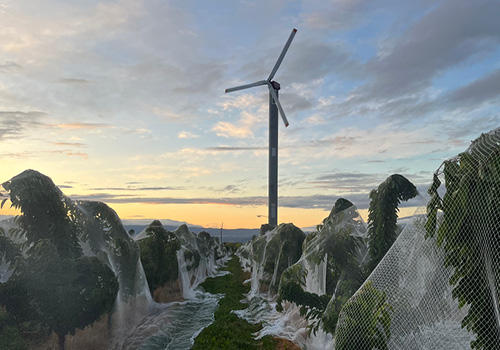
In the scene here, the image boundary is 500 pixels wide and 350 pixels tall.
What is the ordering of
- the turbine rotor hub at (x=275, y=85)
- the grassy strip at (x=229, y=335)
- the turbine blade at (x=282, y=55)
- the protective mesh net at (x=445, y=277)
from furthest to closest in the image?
the turbine rotor hub at (x=275, y=85) < the turbine blade at (x=282, y=55) < the grassy strip at (x=229, y=335) < the protective mesh net at (x=445, y=277)

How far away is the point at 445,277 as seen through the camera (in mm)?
8891

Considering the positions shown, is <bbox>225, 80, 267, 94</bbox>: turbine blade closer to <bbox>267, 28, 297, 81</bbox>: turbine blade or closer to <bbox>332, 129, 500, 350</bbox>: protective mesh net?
<bbox>267, 28, 297, 81</bbox>: turbine blade

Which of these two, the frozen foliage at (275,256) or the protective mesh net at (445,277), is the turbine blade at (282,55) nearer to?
the frozen foliage at (275,256)

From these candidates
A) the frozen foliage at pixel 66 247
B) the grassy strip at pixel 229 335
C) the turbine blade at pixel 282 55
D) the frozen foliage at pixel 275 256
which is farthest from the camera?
the turbine blade at pixel 282 55

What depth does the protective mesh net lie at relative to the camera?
25.0ft

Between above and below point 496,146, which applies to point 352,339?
below

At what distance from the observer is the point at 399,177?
1297 centimetres

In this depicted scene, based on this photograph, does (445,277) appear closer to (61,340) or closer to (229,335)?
(229,335)

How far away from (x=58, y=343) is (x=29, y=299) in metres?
2.07

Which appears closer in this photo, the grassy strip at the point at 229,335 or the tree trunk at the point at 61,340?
the tree trunk at the point at 61,340

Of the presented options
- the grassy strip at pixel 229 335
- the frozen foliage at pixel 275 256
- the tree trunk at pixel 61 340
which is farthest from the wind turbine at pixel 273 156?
the tree trunk at pixel 61 340

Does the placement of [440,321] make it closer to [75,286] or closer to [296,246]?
[75,286]

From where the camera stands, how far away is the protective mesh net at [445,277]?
7629mm

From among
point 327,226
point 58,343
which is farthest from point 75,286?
point 327,226
